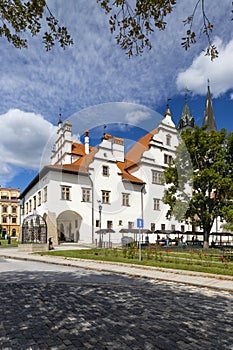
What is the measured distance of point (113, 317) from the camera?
6.34m

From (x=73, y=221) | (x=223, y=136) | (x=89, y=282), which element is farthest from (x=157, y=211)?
(x=89, y=282)

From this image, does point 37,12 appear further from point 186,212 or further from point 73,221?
point 73,221

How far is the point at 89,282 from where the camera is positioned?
11.1 metres

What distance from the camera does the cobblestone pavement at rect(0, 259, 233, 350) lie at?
4.95 metres

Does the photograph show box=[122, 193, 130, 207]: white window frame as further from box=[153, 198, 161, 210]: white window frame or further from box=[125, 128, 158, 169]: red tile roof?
box=[125, 128, 158, 169]: red tile roof

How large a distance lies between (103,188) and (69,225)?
710cm

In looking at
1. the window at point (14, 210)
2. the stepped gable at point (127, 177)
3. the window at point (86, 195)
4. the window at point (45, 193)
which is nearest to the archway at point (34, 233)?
the window at point (45, 193)

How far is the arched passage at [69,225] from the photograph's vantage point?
3793cm

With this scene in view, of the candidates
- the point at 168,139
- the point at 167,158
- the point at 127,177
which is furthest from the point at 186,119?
the point at 127,177

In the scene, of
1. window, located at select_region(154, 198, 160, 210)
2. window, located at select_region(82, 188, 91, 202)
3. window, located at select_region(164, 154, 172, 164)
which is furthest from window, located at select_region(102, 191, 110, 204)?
window, located at select_region(164, 154, 172, 164)

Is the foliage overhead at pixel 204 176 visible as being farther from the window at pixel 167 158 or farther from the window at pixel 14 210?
the window at pixel 14 210

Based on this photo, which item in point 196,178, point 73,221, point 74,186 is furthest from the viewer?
point 73,221

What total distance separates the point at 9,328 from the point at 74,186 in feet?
103

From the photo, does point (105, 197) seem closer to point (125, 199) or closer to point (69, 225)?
point (125, 199)
